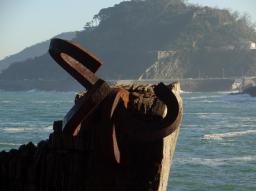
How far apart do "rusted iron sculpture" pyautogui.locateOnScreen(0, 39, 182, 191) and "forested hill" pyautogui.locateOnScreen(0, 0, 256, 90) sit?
120334 millimetres

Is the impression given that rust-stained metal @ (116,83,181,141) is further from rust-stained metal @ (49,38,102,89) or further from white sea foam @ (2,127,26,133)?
white sea foam @ (2,127,26,133)

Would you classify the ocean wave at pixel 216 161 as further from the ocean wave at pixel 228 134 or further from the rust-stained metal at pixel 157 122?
the rust-stained metal at pixel 157 122

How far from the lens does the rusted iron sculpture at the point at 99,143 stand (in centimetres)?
329

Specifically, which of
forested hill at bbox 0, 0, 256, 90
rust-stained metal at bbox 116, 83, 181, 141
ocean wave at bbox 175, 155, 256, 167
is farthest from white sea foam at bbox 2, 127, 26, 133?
forested hill at bbox 0, 0, 256, 90

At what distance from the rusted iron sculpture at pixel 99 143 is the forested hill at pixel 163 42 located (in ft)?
395

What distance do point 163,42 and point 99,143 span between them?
5388 inches

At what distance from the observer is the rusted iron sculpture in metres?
3.29

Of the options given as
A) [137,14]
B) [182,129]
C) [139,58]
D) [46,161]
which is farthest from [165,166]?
[137,14]

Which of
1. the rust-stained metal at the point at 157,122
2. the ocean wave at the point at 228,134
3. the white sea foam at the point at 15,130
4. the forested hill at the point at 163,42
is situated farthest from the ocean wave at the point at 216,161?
the forested hill at the point at 163,42

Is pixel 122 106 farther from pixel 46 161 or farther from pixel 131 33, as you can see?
pixel 131 33

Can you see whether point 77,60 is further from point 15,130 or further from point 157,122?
point 15,130

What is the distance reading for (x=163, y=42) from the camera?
140 metres

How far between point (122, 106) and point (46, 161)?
55 cm

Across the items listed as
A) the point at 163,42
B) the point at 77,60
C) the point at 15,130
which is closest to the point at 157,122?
the point at 77,60
